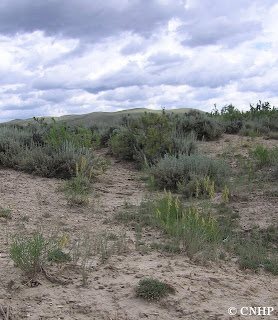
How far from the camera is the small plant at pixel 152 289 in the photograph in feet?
10.8

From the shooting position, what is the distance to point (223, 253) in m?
4.52

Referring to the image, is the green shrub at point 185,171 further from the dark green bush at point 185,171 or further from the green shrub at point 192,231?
the green shrub at point 192,231

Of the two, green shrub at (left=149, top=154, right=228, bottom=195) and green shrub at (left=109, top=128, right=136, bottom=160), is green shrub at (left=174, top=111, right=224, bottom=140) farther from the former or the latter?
green shrub at (left=149, top=154, right=228, bottom=195)

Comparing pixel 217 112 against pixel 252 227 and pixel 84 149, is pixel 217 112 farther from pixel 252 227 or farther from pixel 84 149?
pixel 252 227

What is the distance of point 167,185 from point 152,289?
4.69 metres

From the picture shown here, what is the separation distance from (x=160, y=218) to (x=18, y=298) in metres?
2.54

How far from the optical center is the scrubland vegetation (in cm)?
424

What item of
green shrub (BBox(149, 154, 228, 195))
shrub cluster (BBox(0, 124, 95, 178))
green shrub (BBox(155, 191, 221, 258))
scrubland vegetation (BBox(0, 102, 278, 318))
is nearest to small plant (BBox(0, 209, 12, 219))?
scrubland vegetation (BBox(0, 102, 278, 318))

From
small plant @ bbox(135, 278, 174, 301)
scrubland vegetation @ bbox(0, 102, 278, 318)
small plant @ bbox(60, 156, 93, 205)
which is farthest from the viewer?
small plant @ bbox(60, 156, 93, 205)

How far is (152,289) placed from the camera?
3338mm

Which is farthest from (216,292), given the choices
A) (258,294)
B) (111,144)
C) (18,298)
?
(111,144)

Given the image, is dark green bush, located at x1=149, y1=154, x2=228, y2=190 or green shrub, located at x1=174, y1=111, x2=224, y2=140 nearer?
dark green bush, located at x1=149, y1=154, x2=228, y2=190

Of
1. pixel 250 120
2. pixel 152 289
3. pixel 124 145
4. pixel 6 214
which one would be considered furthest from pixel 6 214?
pixel 250 120

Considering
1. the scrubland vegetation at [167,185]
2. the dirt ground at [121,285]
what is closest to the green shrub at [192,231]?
the scrubland vegetation at [167,185]
